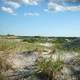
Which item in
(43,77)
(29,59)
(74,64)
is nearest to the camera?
(43,77)

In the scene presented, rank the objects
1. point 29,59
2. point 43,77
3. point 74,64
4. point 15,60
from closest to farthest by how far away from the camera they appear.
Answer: point 43,77
point 74,64
point 15,60
point 29,59

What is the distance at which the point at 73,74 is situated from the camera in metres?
7.27

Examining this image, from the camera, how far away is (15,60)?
890cm

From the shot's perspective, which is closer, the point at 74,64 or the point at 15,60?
the point at 74,64

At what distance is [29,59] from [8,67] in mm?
2178

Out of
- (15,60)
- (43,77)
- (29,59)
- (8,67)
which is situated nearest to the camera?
(43,77)

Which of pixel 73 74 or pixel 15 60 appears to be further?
pixel 15 60

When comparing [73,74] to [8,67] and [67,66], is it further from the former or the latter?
[8,67]

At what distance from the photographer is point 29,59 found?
9695 millimetres

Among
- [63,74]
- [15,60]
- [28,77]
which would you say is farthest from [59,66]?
[15,60]

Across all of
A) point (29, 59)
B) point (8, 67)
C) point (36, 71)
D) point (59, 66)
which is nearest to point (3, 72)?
point (8, 67)

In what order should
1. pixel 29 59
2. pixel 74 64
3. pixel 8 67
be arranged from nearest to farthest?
1. pixel 8 67
2. pixel 74 64
3. pixel 29 59

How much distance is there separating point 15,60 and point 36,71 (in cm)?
186

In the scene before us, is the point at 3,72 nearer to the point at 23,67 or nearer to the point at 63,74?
the point at 23,67
